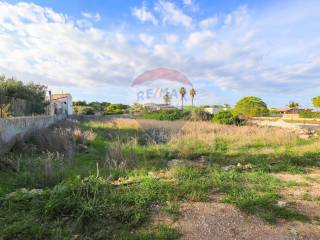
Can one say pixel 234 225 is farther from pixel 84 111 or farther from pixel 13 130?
pixel 84 111

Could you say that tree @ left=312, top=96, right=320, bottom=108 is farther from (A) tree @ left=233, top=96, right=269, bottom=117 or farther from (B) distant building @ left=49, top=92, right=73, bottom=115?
(B) distant building @ left=49, top=92, right=73, bottom=115

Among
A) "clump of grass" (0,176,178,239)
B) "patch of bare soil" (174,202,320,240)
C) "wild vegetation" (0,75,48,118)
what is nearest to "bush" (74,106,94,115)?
"wild vegetation" (0,75,48,118)

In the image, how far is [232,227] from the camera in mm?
3502

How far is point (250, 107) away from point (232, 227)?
34.5 metres

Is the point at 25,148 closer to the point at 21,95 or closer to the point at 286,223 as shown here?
the point at 286,223

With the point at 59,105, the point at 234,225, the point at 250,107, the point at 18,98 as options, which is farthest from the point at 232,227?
the point at 250,107

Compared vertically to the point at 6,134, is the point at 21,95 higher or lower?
higher

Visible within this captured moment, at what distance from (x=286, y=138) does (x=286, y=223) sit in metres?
9.86

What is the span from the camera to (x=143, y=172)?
6145 mm

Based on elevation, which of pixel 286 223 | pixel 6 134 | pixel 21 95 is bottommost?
pixel 286 223

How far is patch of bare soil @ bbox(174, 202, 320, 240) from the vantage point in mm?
3293

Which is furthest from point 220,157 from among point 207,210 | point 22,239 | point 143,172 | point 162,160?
point 22,239

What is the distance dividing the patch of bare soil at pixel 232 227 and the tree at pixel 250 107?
32427 millimetres

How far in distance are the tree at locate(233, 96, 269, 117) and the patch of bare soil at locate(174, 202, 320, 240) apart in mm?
32427
